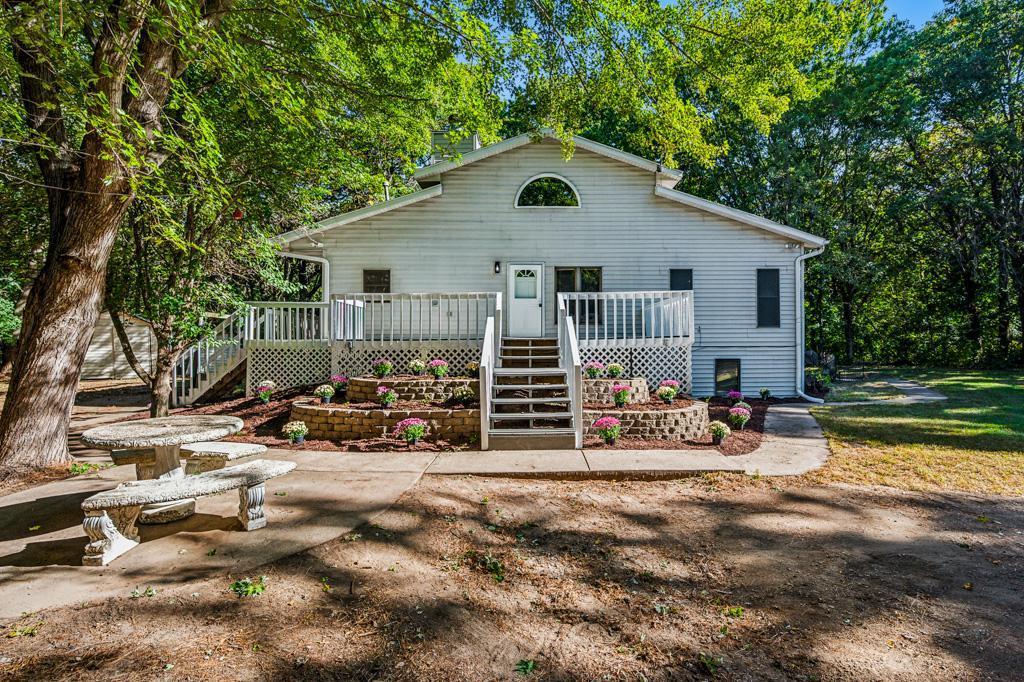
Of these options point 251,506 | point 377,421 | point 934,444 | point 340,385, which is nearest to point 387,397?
point 377,421

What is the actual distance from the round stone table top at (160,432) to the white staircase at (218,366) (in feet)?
23.2

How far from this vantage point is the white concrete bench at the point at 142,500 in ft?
11.3

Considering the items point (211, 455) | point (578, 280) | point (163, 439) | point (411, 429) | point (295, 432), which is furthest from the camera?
point (578, 280)

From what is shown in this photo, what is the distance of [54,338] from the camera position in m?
5.79

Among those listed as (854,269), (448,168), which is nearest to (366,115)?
(448,168)

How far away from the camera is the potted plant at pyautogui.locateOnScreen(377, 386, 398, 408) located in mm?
8312

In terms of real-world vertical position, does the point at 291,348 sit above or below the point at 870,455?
above

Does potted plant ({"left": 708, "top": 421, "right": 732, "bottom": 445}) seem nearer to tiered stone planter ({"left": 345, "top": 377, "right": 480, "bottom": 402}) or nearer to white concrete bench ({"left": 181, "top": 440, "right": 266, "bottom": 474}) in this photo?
tiered stone planter ({"left": 345, "top": 377, "right": 480, "bottom": 402})

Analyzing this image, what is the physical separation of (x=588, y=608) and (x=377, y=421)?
17.8 feet

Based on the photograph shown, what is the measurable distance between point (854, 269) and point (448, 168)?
15.3 m

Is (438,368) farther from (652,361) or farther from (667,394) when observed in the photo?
(652,361)

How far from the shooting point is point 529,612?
3006mm

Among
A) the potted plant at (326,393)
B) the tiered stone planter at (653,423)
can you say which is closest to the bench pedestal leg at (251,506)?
the tiered stone planter at (653,423)

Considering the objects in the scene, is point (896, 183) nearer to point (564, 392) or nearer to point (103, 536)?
point (564, 392)
